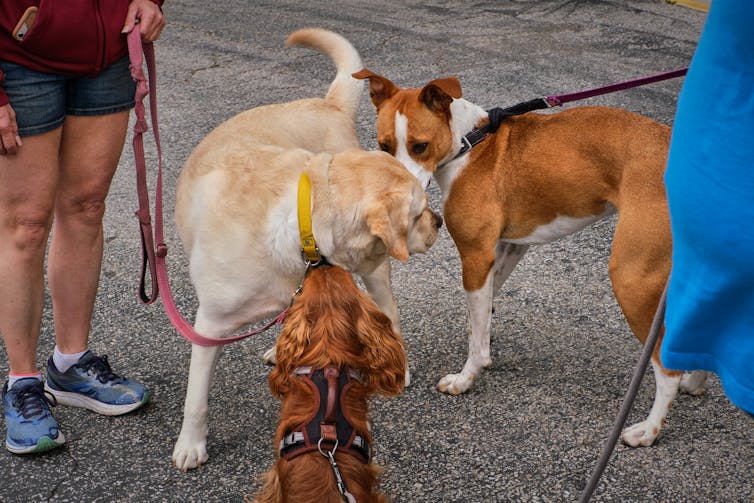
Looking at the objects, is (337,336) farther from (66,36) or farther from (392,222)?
(66,36)

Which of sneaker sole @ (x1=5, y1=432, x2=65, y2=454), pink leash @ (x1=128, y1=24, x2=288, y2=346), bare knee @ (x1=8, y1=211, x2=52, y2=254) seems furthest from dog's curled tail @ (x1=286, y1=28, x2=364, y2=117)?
sneaker sole @ (x1=5, y1=432, x2=65, y2=454)

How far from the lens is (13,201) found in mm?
2785

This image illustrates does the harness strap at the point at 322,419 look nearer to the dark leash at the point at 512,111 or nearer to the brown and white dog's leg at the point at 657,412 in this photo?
the brown and white dog's leg at the point at 657,412

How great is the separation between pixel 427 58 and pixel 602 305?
14.3 feet

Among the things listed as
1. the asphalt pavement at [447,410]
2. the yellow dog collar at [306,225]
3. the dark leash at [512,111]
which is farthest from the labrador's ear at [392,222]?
the asphalt pavement at [447,410]

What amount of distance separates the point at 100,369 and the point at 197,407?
0.59m

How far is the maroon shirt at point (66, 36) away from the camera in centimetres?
251

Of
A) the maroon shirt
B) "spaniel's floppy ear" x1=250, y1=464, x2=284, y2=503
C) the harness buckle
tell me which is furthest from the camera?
the harness buckle

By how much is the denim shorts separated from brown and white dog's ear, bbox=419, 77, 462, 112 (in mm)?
1206

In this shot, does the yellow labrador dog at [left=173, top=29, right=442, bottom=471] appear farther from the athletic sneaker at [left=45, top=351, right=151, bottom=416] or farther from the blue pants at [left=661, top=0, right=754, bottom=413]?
the blue pants at [left=661, top=0, right=754, bottom=413]

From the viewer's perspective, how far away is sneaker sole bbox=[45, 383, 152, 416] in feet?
10.9

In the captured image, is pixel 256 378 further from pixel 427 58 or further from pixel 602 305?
pixel 427 58

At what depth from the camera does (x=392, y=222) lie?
8.64 ft

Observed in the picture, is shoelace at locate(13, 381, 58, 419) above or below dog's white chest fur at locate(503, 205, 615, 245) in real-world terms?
below
